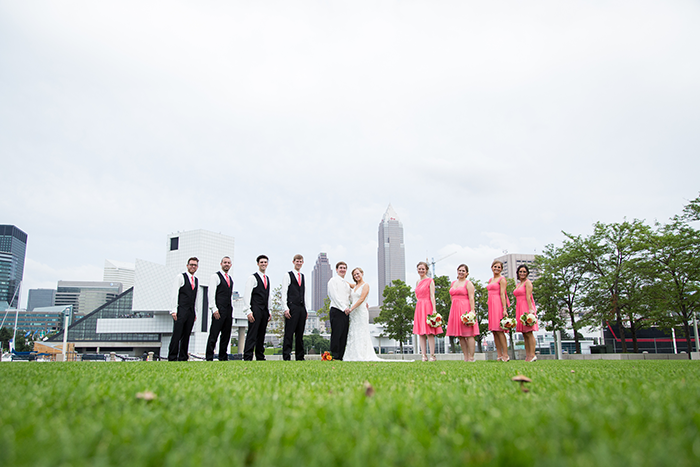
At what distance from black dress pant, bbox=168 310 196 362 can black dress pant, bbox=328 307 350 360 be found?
3706 mm

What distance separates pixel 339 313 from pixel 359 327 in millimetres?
849

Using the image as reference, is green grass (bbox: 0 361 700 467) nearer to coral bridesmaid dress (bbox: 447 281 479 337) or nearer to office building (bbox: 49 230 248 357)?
coral bridesmaid dress (bbox: 447 281 479 337)

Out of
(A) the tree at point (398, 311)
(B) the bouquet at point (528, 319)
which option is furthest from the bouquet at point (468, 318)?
(A) the tree at point (398, 311)

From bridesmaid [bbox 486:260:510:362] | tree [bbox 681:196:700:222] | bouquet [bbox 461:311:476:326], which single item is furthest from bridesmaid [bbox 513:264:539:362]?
tree [bbox 681:196:700:222]

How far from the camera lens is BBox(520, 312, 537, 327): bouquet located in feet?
33.9

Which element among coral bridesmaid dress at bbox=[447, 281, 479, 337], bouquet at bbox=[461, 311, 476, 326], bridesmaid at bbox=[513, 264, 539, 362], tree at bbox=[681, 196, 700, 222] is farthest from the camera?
tree at bbox=[681, 196, 700, 222]

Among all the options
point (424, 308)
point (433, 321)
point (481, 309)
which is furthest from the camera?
point (481, 309)

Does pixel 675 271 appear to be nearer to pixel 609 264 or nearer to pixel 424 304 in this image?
pixel 609 264

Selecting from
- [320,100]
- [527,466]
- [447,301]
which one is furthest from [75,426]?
[447,301]

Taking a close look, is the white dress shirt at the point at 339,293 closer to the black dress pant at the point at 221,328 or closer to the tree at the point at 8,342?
the black dress pant at the point at 221,328

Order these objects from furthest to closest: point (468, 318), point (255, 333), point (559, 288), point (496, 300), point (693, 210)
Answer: point (559, 288) < point (693, 210) < point (496, 300) < point (255, 333) < point (468, 318)

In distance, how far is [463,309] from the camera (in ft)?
35.7

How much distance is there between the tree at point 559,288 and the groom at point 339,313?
85.5ft

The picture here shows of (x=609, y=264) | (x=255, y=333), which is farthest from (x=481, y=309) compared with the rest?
(x=255, y=333)
